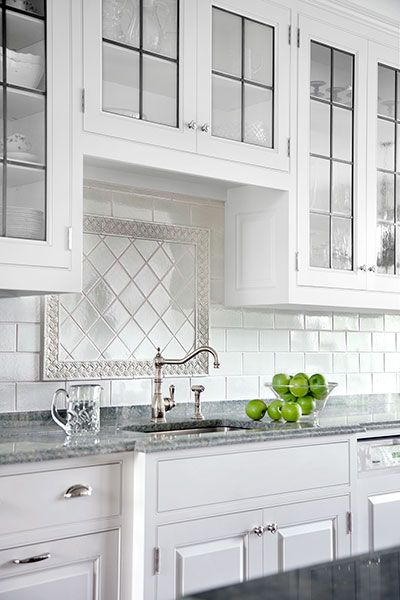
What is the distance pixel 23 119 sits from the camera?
283 cm

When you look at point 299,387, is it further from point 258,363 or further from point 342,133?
point 342,133

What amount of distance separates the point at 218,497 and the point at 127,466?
1.09 feet

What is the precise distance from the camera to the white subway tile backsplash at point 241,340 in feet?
12.6

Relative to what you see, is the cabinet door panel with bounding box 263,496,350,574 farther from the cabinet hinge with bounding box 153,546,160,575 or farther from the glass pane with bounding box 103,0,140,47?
the glass pane with bounding box 103,0,140,47

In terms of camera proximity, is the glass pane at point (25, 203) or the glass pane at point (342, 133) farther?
the glass pane at point (342, 133)

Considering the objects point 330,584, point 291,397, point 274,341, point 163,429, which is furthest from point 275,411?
point 330,584

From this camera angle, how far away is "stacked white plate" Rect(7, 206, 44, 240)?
2764 millimetres

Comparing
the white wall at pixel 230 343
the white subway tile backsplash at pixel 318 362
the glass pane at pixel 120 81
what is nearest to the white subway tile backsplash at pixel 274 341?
the white wall at pixel 230 343

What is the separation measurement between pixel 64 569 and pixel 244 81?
6.19ft

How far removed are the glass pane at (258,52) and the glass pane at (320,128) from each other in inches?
10.5

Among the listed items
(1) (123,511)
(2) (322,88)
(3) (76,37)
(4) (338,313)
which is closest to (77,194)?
(3) (76,37)

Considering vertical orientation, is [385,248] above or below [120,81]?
below

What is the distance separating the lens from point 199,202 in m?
3.76

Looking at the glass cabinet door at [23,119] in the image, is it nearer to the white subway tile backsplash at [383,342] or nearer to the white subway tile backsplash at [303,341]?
the white subway tile backsplash at [303,341]
